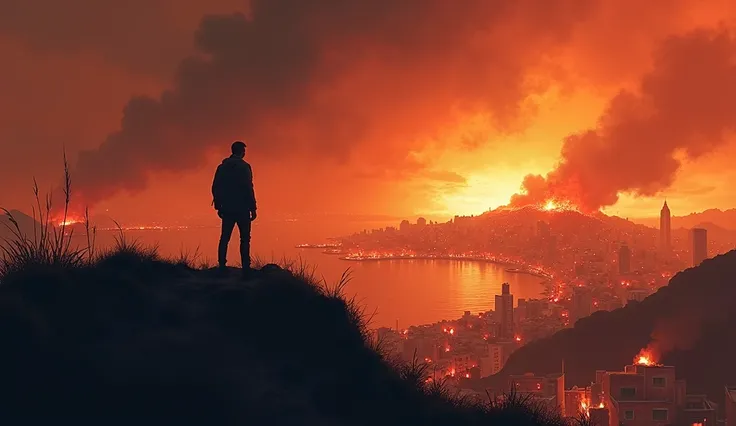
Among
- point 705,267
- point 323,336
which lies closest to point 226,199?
point 323,336

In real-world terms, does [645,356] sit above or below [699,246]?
below

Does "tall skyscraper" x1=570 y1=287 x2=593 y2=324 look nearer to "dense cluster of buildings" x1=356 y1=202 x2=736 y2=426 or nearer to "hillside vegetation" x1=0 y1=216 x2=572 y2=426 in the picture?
"dense cluster of buildings" x1=356 y1=202 x2=736 y2=426

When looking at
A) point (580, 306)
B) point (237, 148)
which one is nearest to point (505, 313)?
point (580, 306)

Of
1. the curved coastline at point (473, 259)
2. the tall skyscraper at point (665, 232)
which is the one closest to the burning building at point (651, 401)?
the curved coastline at point (473, 259)

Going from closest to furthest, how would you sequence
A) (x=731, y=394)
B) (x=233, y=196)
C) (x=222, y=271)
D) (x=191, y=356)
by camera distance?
(x=191, y=356) < (x=222, y=271) < (x=233, y=196) < (x=731, y=394)

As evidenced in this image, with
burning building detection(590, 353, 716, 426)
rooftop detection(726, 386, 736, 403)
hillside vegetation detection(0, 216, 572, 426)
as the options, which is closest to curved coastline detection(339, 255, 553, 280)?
rooftop detection(726, 386, 736, 403)

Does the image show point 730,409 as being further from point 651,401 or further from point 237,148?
point 237,148

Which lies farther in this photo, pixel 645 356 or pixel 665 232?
pixel 665 232
